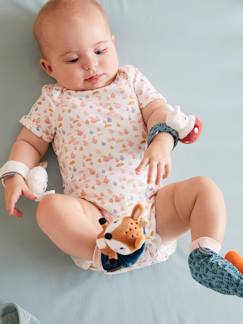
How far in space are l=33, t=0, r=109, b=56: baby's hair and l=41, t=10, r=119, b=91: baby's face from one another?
3cm

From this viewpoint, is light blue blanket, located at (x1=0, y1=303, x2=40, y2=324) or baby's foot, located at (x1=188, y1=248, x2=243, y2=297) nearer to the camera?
baby's foot, located at (x1=188, y1=248, x2=243, y2=297)

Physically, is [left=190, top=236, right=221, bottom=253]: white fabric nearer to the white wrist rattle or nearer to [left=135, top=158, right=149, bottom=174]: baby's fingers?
[left=135, top=158, right=149, bottom=174]: baby's fingers

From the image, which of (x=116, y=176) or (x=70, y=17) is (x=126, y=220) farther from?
(x=70, y=17)

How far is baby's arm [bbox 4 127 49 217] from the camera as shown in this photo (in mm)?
1263

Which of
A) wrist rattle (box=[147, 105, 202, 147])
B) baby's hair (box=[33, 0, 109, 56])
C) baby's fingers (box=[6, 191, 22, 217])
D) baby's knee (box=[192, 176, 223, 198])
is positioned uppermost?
baby's hair (box=[33, 0, 109, 56])

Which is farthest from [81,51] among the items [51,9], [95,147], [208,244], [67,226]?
[208,244]

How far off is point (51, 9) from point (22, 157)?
389mm

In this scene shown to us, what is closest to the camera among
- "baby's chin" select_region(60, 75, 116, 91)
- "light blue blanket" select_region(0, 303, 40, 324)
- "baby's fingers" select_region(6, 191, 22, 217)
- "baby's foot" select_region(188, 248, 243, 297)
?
"baby's foot" select_region(188, 248, 243, 297)

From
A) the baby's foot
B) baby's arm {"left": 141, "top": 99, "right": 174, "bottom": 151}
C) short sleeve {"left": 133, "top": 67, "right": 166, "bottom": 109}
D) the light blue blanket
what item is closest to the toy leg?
the baby's foot

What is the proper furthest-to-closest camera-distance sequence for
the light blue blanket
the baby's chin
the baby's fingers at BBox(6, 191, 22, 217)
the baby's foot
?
1. the baby's chin
2. the baby's fingers at BBox(6, 191, 22, 217)
3. the light blue blanket
4. the baby's foot

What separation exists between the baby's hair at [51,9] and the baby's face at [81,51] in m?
0.03

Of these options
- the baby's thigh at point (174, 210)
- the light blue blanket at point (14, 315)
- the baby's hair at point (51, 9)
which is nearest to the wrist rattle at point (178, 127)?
the baby's thigh at point (174, 210)

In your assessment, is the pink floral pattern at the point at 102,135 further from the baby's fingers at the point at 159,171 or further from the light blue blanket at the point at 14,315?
the light blue blanket at the point at 14,315

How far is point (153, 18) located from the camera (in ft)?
4.98
